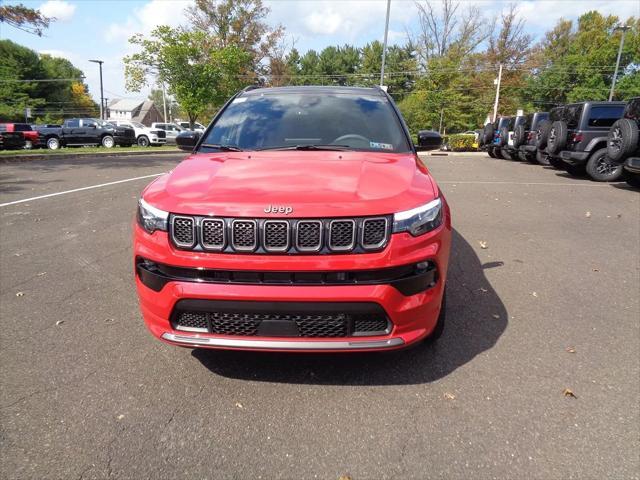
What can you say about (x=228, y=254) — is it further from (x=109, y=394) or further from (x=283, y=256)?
(x=109, y=394)

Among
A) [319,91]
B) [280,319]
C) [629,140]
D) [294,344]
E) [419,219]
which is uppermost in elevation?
[319,91]

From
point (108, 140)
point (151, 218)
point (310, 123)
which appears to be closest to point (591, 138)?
point (310, 123)

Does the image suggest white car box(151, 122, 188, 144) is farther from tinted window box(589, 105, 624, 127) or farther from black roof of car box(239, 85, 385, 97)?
black roof of car box(239, 85, 385, 97)

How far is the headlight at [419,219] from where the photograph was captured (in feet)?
7.70

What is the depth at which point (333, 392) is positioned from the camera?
2.60 meters

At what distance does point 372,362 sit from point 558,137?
12.0m

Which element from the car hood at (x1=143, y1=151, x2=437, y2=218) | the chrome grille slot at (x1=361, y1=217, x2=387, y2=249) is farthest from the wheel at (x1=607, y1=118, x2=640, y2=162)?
the chrome grille slot at (x1=361, y1=217, x2=387, y2=249)

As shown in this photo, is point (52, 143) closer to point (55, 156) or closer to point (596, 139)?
point (55, 156)

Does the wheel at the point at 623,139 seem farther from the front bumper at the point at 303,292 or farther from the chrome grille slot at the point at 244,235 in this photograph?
the chrome grille slot at the point at 244,235

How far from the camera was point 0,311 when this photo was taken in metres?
3.62

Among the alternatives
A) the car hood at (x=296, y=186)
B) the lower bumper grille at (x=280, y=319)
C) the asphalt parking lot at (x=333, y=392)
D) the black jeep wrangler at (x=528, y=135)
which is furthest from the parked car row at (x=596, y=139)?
the lower bumper grille at (x=280, y=319)

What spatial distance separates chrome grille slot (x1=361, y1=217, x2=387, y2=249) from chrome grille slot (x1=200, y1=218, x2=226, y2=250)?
2.38 ft

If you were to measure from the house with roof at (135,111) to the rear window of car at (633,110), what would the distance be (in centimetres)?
11404

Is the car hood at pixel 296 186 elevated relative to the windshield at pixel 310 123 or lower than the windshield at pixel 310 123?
lower
